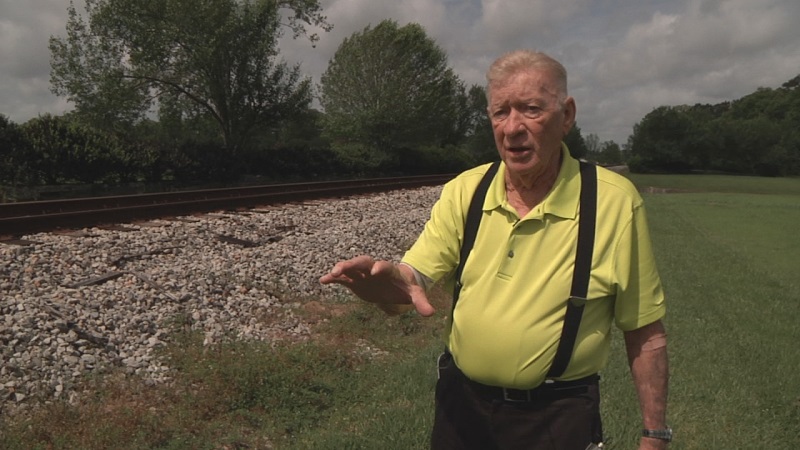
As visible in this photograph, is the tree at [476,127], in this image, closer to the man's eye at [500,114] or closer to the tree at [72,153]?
the tree at [72,153]

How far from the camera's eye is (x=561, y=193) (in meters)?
2.12

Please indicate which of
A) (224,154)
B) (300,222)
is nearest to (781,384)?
(300,222)

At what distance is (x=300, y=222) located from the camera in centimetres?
1231

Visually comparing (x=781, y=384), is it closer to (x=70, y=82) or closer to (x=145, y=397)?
(x=145, y=397)

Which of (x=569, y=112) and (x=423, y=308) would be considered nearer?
(x=423, y=308)

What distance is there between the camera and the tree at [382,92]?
4603 centimetres

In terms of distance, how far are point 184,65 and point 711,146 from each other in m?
98.6

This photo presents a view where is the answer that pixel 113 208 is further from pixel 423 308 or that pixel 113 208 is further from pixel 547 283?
pixel 547 283

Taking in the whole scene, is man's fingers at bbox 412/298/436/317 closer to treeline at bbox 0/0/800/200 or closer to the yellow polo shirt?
the yellow polo shirt

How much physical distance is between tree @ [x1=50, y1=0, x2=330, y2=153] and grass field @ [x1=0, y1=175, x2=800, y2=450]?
74.0 ft

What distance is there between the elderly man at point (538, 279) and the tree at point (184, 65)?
25.7 m

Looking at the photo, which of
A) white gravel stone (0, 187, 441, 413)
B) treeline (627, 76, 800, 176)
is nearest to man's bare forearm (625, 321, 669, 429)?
white gravel stone (0, 187, 441, 413)

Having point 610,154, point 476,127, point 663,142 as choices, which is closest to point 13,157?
point 476,127

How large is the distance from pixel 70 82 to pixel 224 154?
832 cm
